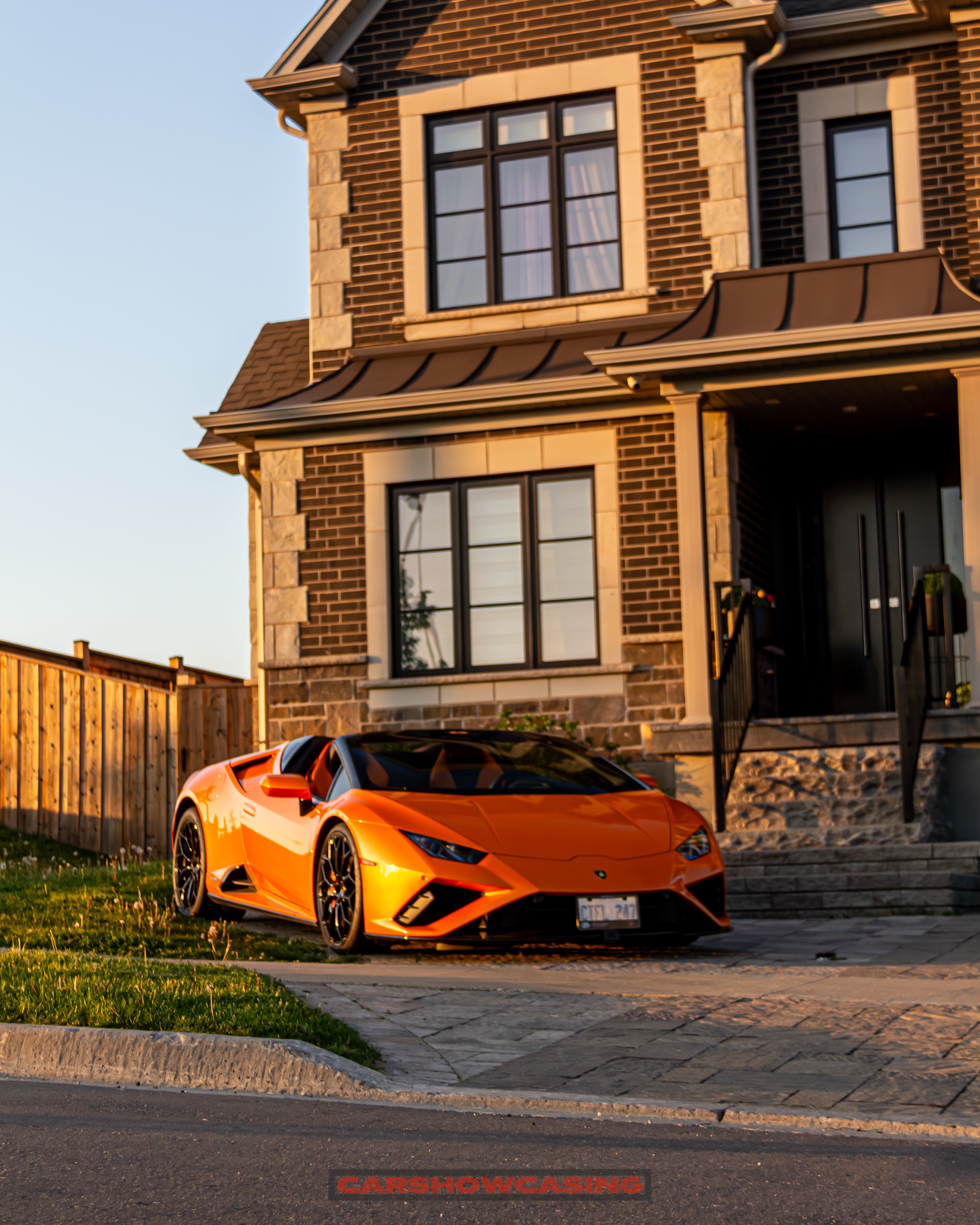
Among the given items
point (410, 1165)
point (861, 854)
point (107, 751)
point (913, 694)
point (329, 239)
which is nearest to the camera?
point (410, 1165)

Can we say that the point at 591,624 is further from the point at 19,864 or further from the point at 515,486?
the point at 19,864

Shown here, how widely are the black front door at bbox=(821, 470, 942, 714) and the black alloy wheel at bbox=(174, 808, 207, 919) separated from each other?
711 centimetres

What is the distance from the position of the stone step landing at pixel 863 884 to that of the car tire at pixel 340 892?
343 centimetres

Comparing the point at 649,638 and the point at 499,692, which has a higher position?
the point at 649,638

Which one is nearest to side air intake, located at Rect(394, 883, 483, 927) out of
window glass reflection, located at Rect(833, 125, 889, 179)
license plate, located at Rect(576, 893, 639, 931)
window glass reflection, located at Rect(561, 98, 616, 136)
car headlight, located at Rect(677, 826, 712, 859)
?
license plate, located at Rect(576, 893, 639, 931)

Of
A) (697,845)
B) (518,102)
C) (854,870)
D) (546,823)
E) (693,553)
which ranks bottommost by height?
(854,870)

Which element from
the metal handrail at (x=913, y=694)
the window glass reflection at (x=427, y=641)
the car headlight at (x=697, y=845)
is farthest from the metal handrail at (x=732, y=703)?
the car headlight at (x=697, y=845)

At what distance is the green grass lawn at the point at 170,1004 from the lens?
5547mm

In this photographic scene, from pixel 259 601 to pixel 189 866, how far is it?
8.17 m

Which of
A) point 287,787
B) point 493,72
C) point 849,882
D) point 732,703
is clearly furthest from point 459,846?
point 493,72

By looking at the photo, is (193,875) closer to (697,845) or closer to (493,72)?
(697,845)

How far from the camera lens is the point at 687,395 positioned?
13164 millimetres

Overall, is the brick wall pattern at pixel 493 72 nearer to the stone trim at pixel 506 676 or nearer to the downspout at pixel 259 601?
the downspout at pixel 259 601

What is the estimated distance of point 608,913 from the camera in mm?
7871
